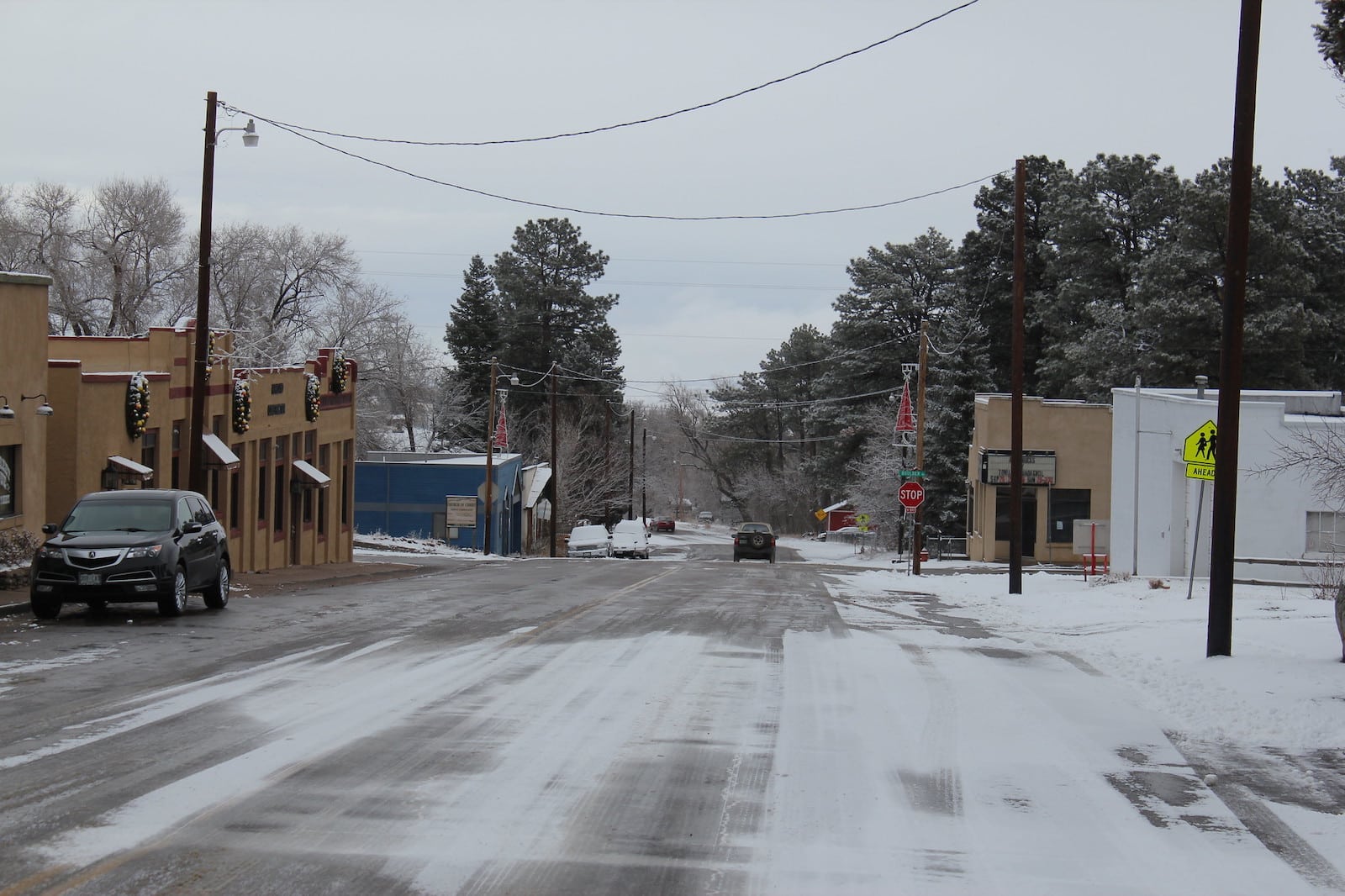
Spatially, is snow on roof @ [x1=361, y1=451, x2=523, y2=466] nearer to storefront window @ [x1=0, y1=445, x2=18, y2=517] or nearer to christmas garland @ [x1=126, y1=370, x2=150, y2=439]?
christmas garland @ [x1=126, y1=370, x2=150, y2=439]

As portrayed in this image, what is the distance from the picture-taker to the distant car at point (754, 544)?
51.6 metres

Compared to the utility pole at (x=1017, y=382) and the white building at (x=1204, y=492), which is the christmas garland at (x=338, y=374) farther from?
the white building at (x=1204, y=492)

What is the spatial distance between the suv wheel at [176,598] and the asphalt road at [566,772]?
1.91 meters

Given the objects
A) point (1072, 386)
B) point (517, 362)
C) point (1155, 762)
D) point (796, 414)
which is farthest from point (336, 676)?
point (796, 414)

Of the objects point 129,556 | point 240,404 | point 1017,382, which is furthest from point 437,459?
point 129,556

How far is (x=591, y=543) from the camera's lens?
2079 inches

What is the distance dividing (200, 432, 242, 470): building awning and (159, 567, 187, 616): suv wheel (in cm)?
1231

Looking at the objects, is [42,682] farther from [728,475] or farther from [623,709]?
[728,475]

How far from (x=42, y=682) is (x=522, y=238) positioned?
2817 inches

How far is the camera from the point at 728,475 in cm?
10731

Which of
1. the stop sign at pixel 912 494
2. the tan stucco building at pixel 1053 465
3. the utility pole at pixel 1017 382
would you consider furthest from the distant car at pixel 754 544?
the utility pole at pixel 1017 382

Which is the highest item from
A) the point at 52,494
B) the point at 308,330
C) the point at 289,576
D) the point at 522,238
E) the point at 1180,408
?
the point at 522,238

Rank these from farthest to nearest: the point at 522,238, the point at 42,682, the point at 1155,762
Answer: the point at 522,238 → the point at 42,682 → the point at 1155,762

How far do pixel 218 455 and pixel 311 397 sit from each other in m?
8.57
